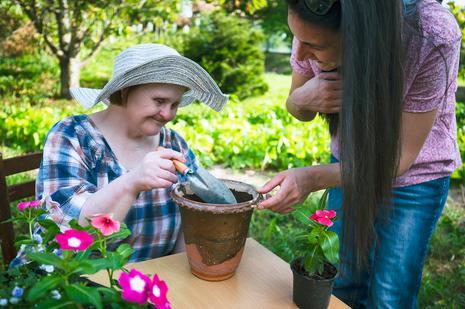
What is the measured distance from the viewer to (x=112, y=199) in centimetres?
143

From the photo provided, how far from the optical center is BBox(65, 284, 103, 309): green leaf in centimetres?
78

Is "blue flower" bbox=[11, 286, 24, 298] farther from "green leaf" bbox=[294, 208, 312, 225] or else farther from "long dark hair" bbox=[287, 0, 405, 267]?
"long dark hair" bbox=[287, 0, 405, 267]

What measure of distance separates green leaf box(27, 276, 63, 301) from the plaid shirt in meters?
0.67

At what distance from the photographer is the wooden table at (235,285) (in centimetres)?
130

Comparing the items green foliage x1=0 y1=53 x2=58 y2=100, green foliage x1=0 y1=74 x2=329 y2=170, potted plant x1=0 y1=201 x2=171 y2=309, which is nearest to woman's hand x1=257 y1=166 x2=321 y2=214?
potted plant x1=0 y1=201 x2=171 y2=309

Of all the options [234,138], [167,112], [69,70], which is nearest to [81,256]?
[167,112]

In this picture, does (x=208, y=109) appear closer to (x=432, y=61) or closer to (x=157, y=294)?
(x=432, y=61)

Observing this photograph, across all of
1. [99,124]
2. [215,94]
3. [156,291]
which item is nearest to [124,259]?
[156,291]

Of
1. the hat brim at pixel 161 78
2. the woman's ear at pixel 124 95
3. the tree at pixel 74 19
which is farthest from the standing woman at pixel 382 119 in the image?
the tree at pixel 74 19

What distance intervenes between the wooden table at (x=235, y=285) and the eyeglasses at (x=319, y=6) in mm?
787

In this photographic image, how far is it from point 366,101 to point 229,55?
28.6ft

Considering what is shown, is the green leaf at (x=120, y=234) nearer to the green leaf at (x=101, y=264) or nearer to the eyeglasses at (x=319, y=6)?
the green leaf at (x=101, y=264)

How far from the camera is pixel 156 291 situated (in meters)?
0.84

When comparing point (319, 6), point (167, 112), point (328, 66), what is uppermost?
point (319, 6)
